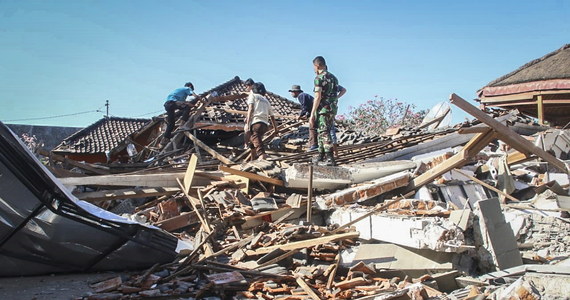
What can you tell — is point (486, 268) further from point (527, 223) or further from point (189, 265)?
point (189, 265)

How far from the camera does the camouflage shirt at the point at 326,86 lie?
23.6 ft

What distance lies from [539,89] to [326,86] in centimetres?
902

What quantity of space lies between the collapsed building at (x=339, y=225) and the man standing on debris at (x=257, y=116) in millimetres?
711

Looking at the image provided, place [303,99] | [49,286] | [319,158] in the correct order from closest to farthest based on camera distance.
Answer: [49,286], [319,158], [303,99]

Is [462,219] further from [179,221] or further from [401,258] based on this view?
[179,221]

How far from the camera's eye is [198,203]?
6.11m

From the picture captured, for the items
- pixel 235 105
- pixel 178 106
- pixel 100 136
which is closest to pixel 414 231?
pixel 178 106

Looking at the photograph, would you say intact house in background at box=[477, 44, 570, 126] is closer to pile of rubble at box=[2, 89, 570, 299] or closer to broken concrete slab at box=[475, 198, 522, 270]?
pile of rubble at box=[2, 89, 570, 299]

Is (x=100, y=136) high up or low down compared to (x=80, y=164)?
up

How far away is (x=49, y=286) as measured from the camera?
430 cm

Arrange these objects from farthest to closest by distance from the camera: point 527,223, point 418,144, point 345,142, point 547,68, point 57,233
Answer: point 547,68 → point 345,142 → point 418,144 → point 527,223 → point 57,233

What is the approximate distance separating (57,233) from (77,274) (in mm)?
564

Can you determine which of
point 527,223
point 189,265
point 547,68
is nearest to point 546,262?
point 527,223

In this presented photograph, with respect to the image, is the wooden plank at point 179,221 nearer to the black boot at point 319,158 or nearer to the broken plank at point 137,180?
the broken plank at point 137,180
